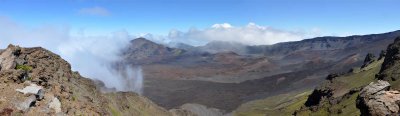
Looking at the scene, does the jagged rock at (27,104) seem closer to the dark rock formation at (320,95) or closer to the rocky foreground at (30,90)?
the rocky foreground at (30,90)

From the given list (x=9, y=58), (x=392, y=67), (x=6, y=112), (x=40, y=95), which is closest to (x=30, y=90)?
(x=40, y=95)

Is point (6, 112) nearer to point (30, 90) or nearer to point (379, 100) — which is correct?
point (30, 90)

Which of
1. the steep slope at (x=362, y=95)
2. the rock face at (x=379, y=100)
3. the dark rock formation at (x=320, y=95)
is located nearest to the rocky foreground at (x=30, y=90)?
the rock face at (x=379, y=100)

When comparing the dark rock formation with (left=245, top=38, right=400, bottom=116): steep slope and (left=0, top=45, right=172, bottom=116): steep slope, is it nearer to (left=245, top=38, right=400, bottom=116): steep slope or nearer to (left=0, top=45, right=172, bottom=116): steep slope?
(left=245, top=38, right=400, bottom=116): steep slope

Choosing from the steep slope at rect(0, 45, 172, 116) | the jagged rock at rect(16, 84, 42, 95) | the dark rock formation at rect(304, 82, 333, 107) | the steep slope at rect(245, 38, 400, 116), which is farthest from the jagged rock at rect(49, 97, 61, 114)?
the dark rock formation at rect(304, 82, 333, 107)

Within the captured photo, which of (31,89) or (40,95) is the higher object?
(31,89)

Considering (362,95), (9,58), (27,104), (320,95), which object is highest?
(9,58)

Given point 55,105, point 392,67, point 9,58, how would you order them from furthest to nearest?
point 392,67
point 9,58
point 55,105

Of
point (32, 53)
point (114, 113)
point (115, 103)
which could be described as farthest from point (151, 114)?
point (32, 53)
